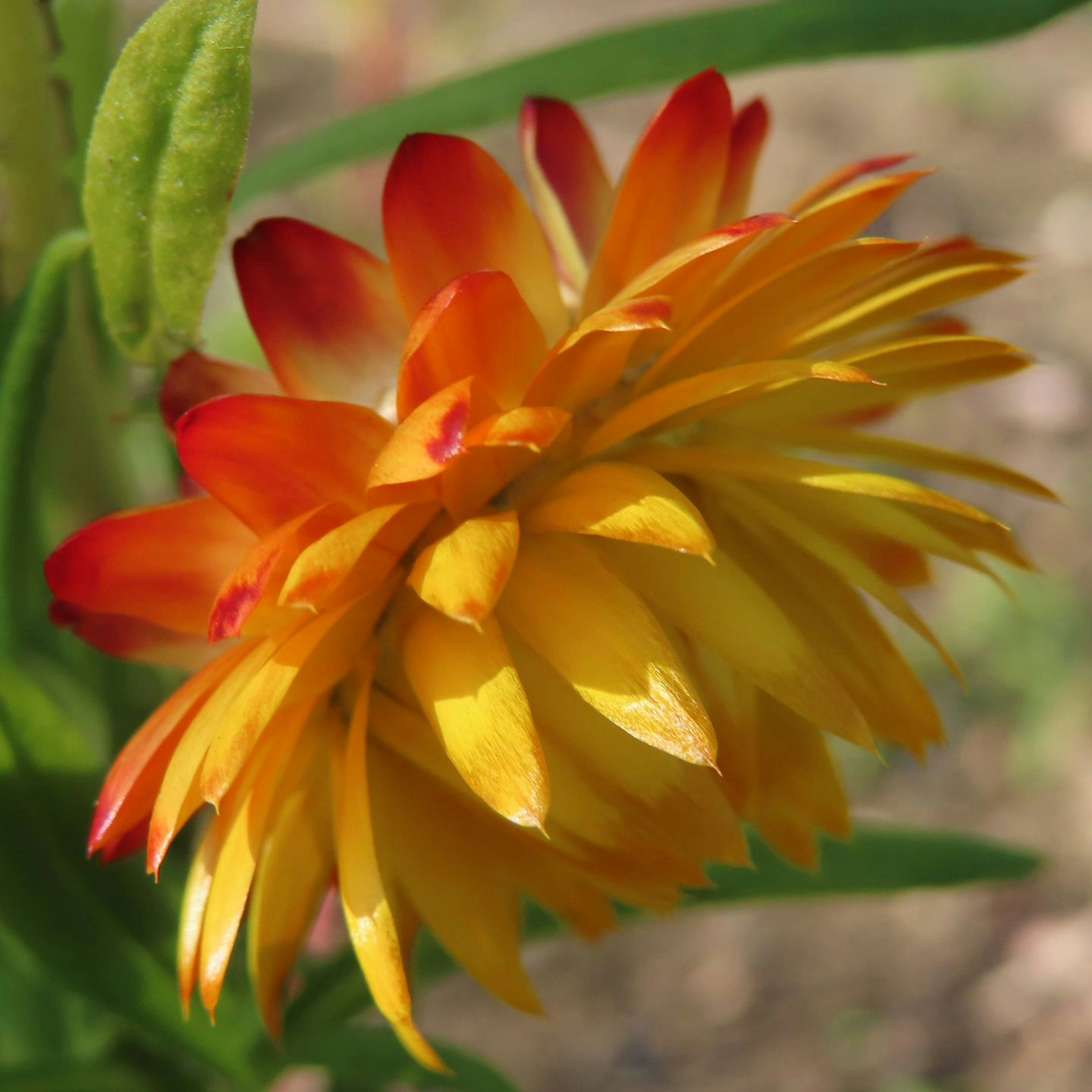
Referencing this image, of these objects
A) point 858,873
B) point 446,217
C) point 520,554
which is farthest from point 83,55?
point 858,873

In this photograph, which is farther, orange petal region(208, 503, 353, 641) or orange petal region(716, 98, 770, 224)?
orange petal region(716, 98, 770, 224)

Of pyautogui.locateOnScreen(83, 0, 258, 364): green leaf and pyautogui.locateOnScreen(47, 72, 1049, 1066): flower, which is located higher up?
pyautogui.locateOnScreen(83, 0, 258, 364): green leaf

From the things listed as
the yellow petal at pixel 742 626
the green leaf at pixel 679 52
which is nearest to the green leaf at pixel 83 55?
the green leaf at pixel 679 52

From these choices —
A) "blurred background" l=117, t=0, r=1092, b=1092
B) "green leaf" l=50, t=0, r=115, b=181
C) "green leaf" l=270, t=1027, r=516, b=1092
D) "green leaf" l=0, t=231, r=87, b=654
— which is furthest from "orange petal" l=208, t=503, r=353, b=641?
"blurred background" l=117, t=0, r=1092, b=1092

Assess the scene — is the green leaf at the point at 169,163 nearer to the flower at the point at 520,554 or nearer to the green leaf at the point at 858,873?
the flower at the point at 520,554

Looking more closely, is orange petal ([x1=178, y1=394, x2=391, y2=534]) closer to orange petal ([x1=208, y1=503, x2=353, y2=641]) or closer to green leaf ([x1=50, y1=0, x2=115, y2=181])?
orange petal ([x1=208, y1=503, x2=353, y2=641])
